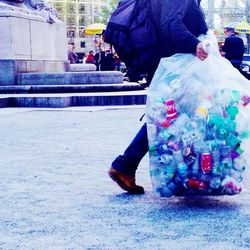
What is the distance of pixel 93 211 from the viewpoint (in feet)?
12.9

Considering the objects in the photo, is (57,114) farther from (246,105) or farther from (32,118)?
(246,105)

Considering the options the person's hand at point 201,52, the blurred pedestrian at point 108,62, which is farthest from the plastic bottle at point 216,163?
the blurred pedestrian at point 108,62

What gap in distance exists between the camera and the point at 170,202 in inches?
164

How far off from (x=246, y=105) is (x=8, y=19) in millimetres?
11400

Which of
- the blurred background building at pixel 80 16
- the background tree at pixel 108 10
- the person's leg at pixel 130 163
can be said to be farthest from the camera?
the blurred background building at pixel 80 16

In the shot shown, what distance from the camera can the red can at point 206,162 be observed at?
3887 mm

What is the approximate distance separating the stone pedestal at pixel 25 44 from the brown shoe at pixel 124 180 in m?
10.8

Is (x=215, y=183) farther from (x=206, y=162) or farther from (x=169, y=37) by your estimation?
(x=169, y=37)

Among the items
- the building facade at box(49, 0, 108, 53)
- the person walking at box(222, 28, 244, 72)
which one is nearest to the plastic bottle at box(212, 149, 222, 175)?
the person walking at box(222, 28, 244, 72)

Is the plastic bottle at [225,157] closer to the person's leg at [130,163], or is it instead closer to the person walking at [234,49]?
the person's leg at [130,163]

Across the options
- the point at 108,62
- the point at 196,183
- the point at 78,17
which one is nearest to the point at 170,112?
the point at 196,183

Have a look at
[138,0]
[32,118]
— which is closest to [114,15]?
[138,0]

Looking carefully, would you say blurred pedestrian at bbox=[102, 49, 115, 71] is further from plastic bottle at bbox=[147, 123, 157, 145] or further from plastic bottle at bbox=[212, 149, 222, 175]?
plastic bottle at bbox=[212, 149, 222, 175]

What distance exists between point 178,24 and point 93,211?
3.90 feet
